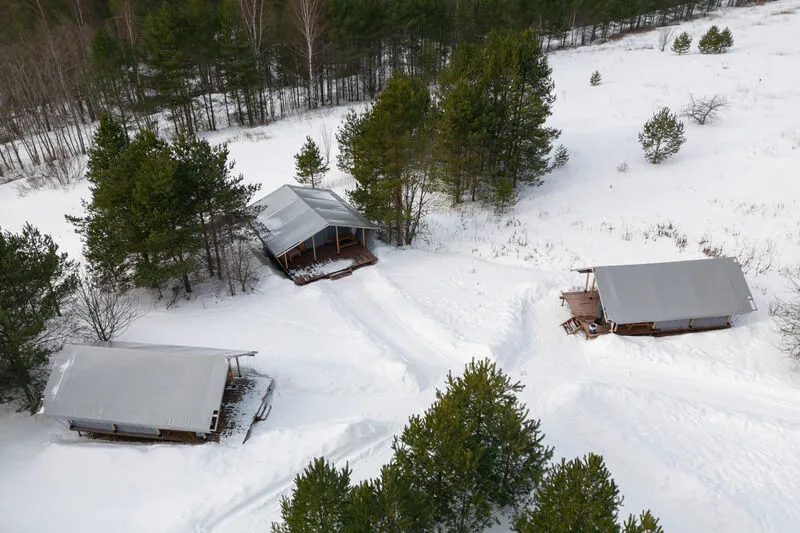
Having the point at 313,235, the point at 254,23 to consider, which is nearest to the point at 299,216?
the point at 313,235

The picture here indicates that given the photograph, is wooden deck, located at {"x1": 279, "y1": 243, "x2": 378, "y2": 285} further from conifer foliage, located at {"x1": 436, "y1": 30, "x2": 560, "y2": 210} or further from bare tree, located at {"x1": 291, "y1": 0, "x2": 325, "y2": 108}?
bare tree, located at {"x1": 291, "y1": 0, "x2": 325, "y2": 108}

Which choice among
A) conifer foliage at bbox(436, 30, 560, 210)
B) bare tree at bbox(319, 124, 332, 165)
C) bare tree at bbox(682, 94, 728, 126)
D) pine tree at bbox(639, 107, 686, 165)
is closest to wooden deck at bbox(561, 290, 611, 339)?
conifer foliage at bbox(436, 30, 560, 210)

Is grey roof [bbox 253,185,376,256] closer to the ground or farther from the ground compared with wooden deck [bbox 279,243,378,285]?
farther from the ground

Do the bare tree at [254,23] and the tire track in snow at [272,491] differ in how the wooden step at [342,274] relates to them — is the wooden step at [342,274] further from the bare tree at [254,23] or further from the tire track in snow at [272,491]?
the bare tree at [254,23]

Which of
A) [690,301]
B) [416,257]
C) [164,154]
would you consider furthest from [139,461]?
[690,301]

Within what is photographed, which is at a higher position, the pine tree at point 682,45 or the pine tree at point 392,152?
the pine tree at point 682,45

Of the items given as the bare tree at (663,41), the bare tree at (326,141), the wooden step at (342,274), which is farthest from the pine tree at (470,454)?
the bare tree at (663,41)
